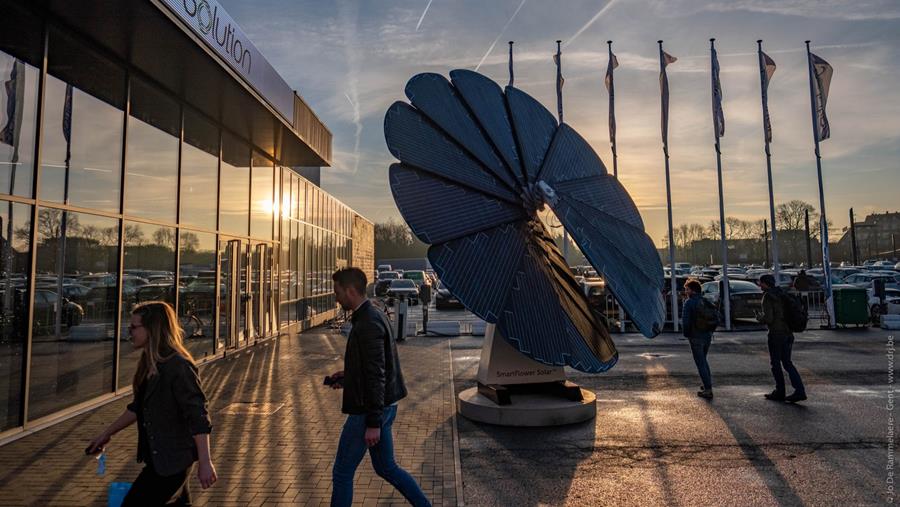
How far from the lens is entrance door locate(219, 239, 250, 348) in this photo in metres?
13.0

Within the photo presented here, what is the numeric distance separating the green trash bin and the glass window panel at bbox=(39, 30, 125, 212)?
20.9 meters

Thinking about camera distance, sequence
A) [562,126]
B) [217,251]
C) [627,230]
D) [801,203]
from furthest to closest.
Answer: [801,203], [217,251], [562,126], [627,230]

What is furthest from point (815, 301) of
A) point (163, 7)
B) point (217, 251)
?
point (163, 7)

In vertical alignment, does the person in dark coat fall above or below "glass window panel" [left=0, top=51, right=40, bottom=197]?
below

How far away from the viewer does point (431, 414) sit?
732 cm

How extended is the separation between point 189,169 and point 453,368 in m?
7.14

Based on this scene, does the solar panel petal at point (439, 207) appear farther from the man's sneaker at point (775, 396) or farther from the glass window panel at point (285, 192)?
the glass window panel at point (285, 192)

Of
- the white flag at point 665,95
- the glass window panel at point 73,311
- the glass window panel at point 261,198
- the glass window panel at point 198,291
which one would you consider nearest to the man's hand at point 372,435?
the glass window panel at point 73,311

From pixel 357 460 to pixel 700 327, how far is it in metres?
6.44

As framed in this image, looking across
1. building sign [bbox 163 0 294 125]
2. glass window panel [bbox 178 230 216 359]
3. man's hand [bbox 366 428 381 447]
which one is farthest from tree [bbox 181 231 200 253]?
man's hand [bbox 366 428 381 447]

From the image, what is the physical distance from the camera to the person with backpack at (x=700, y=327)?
8.02m

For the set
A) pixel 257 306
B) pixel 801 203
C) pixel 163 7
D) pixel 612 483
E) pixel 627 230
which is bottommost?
pixel 612 483

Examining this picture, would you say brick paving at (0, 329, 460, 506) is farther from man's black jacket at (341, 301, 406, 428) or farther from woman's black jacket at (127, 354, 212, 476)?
woman's black jacket at (127, 354, 212, 476)

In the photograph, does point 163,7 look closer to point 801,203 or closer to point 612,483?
point 612,483
